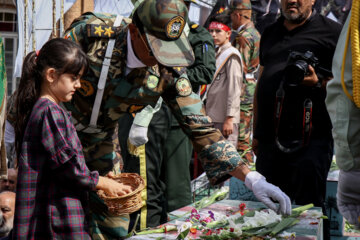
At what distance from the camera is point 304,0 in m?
3.82

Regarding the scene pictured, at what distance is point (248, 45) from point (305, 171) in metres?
3.06

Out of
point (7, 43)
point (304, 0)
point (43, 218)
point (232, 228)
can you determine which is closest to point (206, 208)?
point (232, 228)

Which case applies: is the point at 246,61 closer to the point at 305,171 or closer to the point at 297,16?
the point at 297,16

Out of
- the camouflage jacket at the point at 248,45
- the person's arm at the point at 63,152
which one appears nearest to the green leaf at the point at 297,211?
the person's arm at the point at 63,152

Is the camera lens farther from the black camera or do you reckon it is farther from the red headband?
the red headband

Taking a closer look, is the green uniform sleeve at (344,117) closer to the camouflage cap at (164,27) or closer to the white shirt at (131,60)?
the camouflage cap at (164,27)

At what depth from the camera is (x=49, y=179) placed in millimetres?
2627

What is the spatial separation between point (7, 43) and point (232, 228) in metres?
10.3

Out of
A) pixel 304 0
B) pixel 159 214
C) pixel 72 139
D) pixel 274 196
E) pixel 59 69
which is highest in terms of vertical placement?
pixel 304 0

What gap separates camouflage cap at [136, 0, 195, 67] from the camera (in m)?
2.81

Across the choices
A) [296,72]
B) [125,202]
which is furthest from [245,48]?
[125,202]

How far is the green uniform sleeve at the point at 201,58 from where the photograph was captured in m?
4.88

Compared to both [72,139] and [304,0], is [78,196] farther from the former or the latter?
[304,0]

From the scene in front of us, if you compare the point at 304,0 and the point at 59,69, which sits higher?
the point at 304,0
